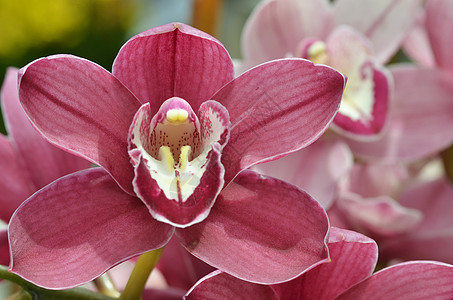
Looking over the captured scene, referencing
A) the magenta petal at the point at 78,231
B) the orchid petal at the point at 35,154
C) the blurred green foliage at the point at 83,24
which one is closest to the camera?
the magenta petal at the point at 78,231

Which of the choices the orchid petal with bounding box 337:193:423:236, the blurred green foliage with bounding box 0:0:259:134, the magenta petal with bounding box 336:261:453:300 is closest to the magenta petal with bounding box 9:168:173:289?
the magenta petal with bounding box 336:261:453:300

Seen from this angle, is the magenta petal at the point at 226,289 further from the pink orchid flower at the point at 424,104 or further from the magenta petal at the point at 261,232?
the pink orchid flower at the point at 424,104

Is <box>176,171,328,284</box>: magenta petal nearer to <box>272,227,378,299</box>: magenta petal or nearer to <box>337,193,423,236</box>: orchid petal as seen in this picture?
<box>272,227,378,299</box>: magenta petal

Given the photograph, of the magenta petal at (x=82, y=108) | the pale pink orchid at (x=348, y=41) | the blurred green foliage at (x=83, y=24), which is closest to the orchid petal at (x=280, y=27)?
the pale pink orchid at (x=348, y=41)

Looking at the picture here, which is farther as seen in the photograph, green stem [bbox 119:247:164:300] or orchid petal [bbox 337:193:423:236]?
orchid petal [bbox 337:193:423:236]

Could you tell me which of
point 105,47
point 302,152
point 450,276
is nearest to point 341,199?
point 302,152

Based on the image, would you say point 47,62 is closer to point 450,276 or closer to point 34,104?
point 34,104
